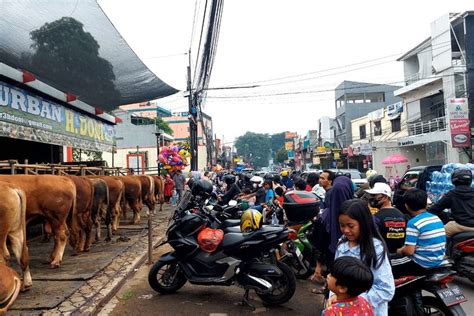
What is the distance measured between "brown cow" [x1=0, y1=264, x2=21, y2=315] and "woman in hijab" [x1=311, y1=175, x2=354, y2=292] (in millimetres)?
2993

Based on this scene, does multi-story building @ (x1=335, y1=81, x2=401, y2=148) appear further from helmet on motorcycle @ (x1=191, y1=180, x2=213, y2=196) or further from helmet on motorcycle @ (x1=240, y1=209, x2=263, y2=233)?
helmet on motorcycle @ (x1=240, y1=209, x2=263, y2=233)

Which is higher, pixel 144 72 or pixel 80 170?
pixel 144 72

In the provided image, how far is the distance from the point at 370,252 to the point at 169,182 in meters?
15.4

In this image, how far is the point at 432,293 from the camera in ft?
11.0

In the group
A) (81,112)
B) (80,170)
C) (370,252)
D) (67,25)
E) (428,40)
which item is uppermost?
(428,40)

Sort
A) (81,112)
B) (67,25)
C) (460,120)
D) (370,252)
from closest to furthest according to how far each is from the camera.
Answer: (370,252), (67,25), (81,112), (460,120)

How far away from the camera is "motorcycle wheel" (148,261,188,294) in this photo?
5.17 metres

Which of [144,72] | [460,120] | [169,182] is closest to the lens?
[144,72]

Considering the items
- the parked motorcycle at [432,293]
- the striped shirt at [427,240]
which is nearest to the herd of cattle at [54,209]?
the parked motorcycle at [432,293]

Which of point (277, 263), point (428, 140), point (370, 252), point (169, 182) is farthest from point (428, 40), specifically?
point (370, 252)

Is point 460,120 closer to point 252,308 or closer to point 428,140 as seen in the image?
point 428,140

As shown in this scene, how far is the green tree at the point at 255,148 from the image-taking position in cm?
11206

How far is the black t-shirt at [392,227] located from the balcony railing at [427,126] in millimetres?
22279

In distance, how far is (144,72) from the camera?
985cm
